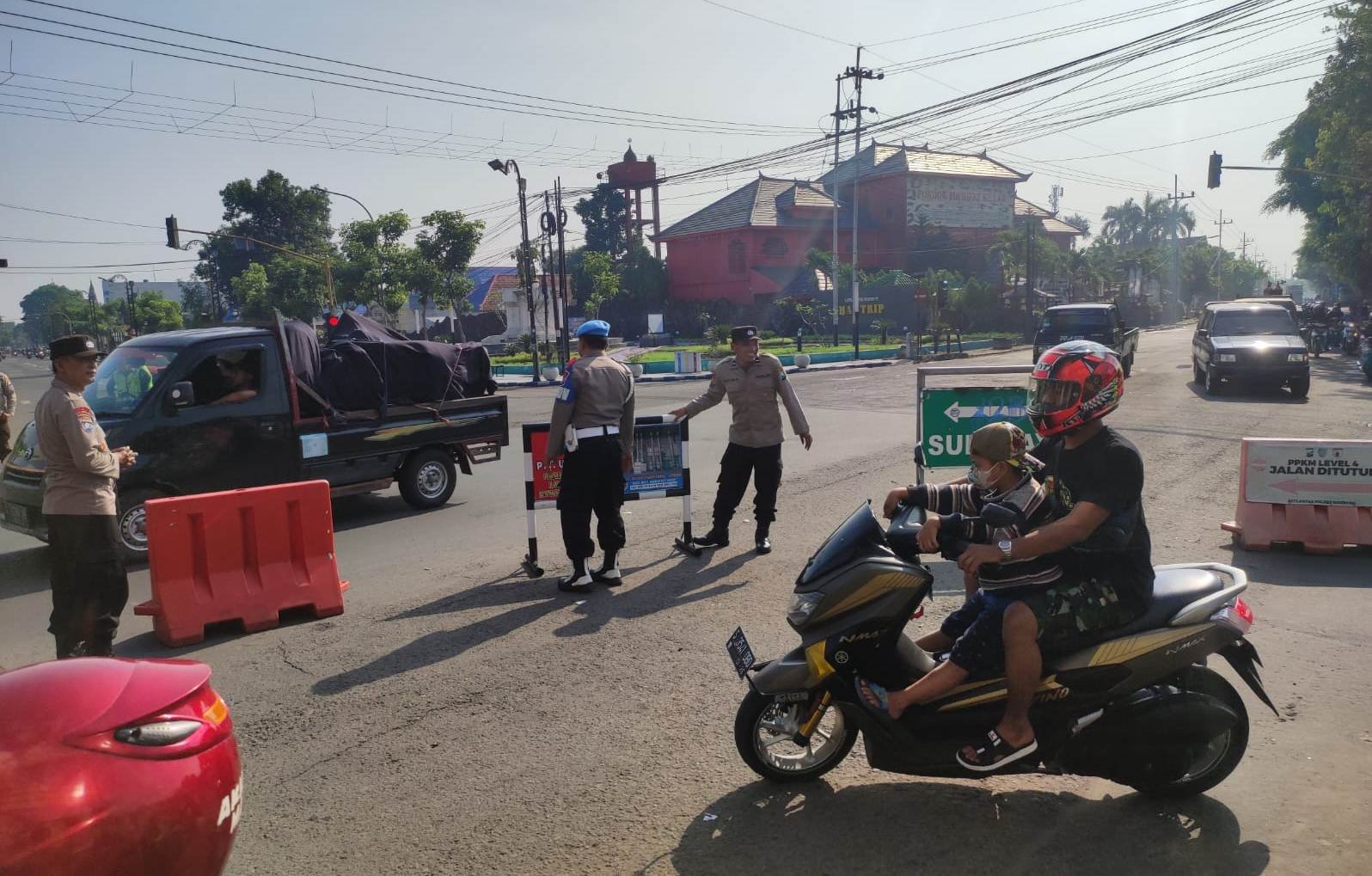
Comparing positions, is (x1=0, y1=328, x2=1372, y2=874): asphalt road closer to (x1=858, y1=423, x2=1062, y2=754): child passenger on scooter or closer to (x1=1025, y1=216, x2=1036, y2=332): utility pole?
(x1=858, y1=423, x2=1062, y2=754): child passenger on scooter

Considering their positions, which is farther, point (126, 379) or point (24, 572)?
point (126, 379)

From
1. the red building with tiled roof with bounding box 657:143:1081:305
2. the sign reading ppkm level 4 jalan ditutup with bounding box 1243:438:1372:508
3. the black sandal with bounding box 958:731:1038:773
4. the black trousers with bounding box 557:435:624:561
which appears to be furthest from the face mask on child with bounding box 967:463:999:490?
the red building with tiled roof with bounding box 657:143:1081:305

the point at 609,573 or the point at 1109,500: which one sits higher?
the point at 1109,500

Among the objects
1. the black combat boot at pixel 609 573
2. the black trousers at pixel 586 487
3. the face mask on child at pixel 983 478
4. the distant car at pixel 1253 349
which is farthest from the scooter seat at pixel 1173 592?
the distant car at pixel 1253 349

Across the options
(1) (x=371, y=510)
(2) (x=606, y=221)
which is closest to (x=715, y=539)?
(1) (x=371, y=510)

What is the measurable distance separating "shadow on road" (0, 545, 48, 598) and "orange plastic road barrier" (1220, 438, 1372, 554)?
30.9 feet

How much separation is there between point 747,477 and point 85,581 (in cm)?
459

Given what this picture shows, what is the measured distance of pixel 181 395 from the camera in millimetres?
7918

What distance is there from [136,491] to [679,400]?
15283 mm

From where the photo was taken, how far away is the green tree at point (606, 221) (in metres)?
73.2

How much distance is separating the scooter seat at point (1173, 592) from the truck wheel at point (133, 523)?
7.43 meters

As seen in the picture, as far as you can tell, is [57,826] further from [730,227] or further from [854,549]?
[730,227]

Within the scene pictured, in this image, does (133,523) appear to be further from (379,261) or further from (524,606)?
(379,261)

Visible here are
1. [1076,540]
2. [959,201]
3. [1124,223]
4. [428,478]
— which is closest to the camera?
[1076,540]
